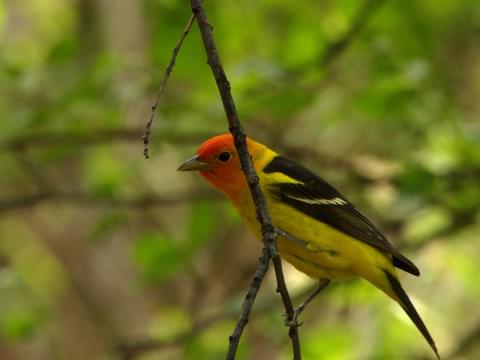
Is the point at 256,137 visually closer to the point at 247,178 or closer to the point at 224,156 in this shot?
the point at 224,156

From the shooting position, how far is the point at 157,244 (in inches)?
260

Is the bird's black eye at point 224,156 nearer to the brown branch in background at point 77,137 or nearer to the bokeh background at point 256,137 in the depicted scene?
the bokeh background at point 256,137

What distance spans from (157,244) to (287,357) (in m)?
2.56

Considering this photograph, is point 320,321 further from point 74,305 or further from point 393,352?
point 74,305

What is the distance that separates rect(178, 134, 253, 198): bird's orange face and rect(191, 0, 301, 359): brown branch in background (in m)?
1.52

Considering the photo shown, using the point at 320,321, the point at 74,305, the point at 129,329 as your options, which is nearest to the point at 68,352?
the point at 74,305

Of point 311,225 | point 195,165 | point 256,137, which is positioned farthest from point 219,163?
point 256,137

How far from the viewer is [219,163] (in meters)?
4.72

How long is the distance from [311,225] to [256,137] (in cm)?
274

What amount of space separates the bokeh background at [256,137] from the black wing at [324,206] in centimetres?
91

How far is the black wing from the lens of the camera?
15.4 ft

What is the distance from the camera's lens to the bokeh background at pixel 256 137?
6.06 meters

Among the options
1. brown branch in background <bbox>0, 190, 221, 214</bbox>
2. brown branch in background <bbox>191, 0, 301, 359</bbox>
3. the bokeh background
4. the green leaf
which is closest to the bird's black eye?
the bokeh background

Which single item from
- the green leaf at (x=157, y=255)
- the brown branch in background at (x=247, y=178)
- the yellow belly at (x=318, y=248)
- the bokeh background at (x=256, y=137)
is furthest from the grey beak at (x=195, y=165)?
the green leaf at (x=157, y=255)
